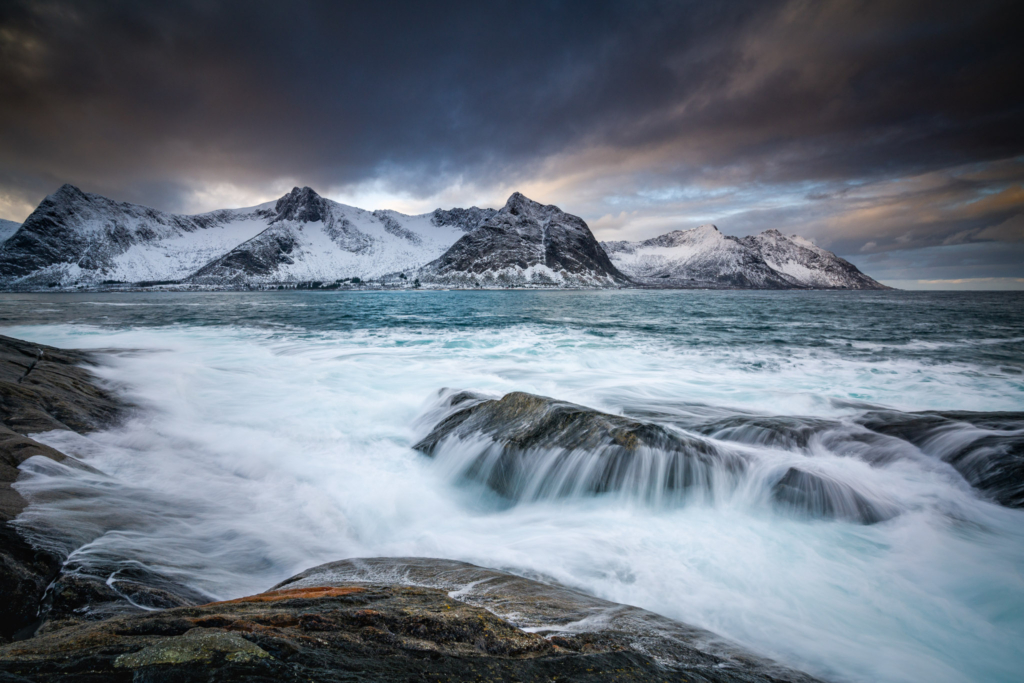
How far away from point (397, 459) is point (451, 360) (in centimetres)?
698

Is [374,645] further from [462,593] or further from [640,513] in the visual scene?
[640,513]

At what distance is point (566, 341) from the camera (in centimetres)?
1719

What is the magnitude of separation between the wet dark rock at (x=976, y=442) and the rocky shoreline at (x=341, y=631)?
4335 mm

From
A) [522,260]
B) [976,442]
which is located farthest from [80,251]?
[976,442]

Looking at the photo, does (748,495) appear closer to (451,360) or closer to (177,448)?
(177,448)

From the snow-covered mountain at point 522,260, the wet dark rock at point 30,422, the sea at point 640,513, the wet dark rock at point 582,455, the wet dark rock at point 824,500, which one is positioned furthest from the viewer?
the snow-covered mountain at point 522,260

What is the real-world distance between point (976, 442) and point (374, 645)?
7.21 metres

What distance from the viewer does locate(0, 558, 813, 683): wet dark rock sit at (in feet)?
3.90

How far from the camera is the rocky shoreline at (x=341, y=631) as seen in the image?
1.23 meters

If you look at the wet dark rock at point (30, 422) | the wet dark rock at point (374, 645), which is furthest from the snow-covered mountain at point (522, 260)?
the wet dark rock at point (374, 645)

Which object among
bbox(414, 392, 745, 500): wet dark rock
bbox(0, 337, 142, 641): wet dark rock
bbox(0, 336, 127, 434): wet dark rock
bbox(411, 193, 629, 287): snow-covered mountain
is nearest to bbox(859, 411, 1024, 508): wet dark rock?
bbox(414, 392, 745, 500): wet dark rock

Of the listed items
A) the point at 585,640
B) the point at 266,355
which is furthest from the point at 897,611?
the point at 266,355

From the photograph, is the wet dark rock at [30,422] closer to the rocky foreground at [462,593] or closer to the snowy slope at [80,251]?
the rocky foreground at [462,593]

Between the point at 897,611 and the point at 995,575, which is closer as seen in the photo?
the point at 897,611
